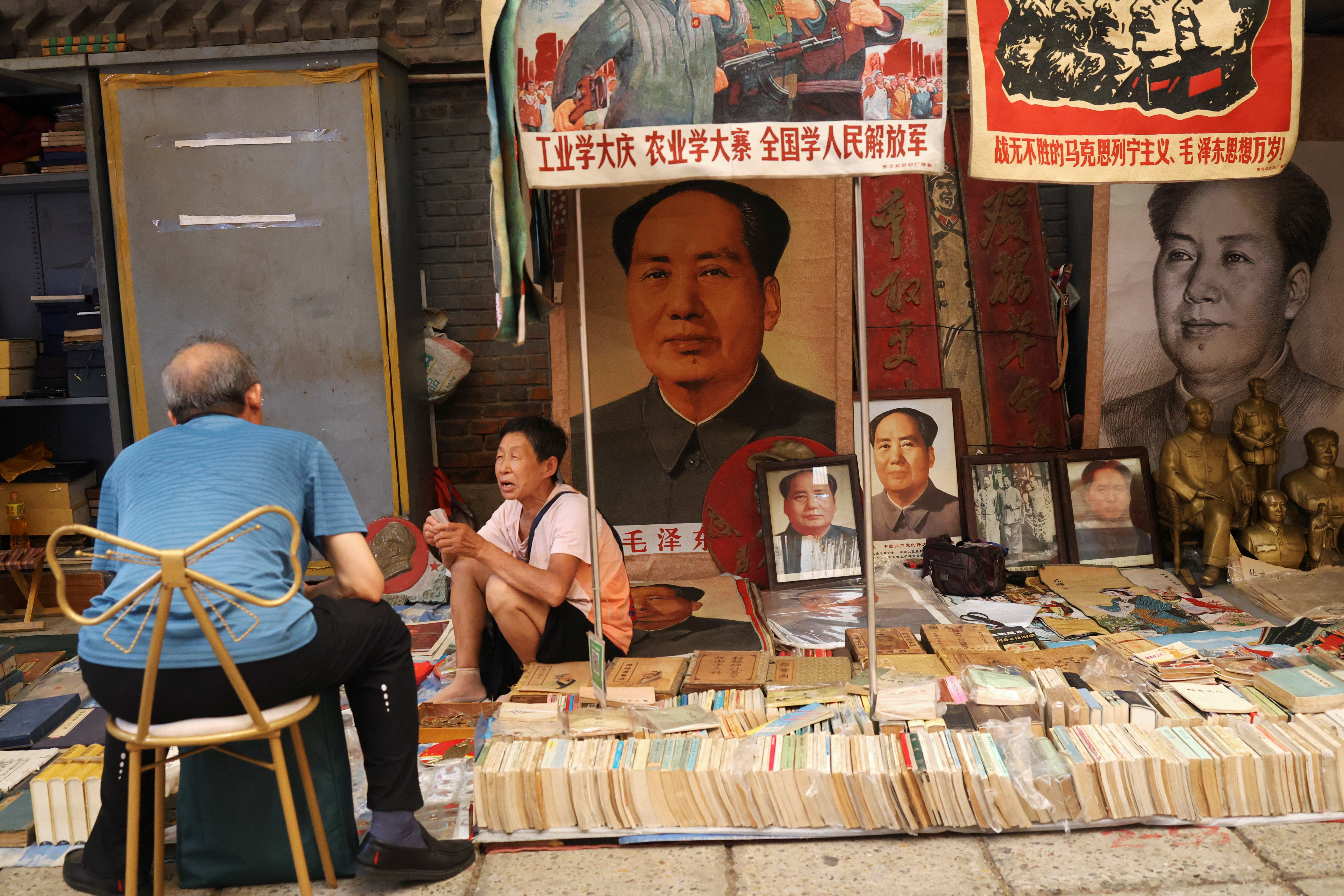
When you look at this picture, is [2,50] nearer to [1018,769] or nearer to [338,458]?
[338,458]

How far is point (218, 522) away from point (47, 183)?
4044mm

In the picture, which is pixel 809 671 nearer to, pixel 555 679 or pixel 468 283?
pixel 555 679

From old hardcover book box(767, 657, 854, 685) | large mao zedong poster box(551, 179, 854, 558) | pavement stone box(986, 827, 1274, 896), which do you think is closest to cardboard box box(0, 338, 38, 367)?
large mao zedong poster box(551, 179, 854, 558)

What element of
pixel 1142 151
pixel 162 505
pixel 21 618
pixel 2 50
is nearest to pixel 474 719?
pixel 162 505

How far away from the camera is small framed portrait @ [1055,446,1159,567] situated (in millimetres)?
5133

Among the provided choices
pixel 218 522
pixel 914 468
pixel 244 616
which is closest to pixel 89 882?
pixel 244 616

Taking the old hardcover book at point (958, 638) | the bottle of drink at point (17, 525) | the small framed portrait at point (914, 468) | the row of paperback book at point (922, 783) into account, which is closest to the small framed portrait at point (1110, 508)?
the small framed portrait at point (914, 468)

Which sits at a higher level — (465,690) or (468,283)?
(468,283)

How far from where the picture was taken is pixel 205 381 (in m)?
2.55

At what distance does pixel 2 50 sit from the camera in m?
6.17

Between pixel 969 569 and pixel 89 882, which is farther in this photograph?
pixel 969 569

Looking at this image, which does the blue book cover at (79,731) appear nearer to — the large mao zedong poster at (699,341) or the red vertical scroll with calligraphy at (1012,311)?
the large mao zedong poster at (699,341)

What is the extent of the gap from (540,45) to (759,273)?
213cm

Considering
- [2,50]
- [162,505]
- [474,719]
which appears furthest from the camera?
[2,50]
